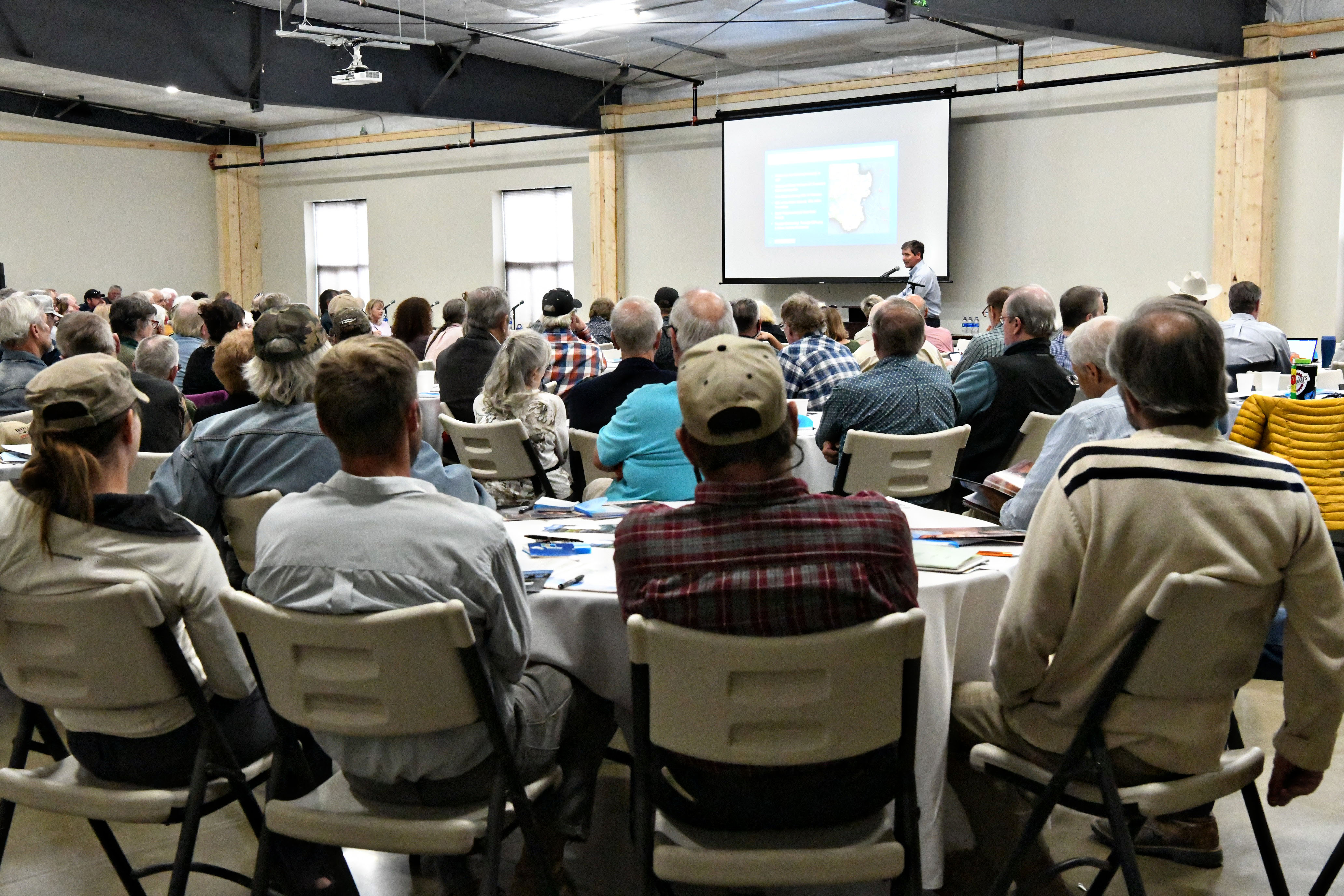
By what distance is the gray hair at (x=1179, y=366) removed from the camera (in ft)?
6.45

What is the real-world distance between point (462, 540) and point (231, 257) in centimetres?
1807

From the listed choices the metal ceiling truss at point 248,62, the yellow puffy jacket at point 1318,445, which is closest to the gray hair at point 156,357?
the yellow puffy jacket at point 1318,445

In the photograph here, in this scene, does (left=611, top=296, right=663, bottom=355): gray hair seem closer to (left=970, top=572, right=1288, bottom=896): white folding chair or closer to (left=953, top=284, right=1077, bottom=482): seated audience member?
(left=953, top=284, right=1077, bottom=482): seated audience member

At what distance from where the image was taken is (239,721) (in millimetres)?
2215

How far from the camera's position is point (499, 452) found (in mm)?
4770

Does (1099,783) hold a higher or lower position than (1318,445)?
lower

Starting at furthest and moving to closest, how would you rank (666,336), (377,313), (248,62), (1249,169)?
(377,313), (248,62), (1249,169), (666,336)

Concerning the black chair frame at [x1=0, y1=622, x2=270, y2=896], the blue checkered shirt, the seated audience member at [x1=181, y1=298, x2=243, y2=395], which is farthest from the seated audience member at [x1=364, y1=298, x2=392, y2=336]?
the black chair frame at [x1=0, y1=622, x2=270, y2=896]

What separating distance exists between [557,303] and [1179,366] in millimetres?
5750

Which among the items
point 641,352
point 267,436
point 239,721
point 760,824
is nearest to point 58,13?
point 641,352

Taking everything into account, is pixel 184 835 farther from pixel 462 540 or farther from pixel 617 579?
pixel 617 579

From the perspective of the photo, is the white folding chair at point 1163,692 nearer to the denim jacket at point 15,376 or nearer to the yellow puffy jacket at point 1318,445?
the yellow puffy jacket at point 1318,445

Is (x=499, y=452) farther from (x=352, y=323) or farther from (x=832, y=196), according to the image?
(x=832, y=196)

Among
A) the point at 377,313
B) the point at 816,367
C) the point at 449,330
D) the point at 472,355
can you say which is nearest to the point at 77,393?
the point at 472,355
